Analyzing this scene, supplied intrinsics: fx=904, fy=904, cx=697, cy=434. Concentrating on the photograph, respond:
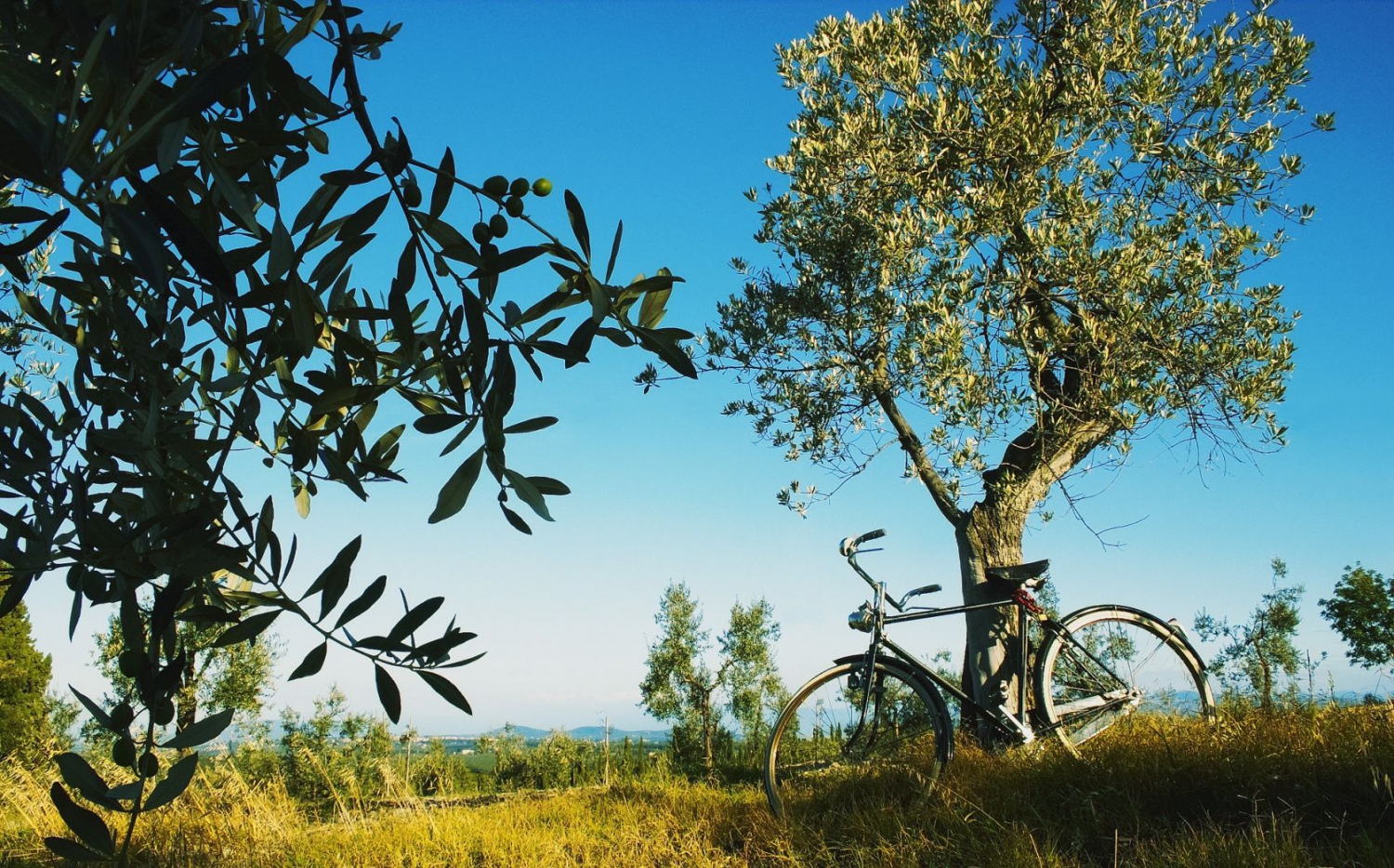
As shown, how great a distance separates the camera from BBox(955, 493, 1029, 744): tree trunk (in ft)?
24.9

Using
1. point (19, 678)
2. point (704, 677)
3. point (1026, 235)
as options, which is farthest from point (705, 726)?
point (19, 678)

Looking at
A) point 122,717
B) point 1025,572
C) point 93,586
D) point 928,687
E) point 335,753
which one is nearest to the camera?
point 122,717

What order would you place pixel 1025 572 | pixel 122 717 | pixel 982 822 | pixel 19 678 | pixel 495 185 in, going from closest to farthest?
pixel 122 717
pixel 495 185
pixel 982 822
pixel 1025 572
pixel 19 678

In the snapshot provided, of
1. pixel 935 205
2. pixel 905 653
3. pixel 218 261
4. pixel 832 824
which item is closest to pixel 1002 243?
pixel 935 205

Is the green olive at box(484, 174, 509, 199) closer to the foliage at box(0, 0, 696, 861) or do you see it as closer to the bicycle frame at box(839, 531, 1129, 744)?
the foliage at box(0, 0, 696, 861)

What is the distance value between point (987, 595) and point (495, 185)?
7.34 metres

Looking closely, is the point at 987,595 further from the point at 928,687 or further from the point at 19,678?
the point at 19,678

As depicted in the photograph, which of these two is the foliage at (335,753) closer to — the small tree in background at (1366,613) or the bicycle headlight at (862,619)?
the bicycle headlight at (862,619)

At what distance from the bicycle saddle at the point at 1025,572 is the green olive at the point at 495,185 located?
5.59m

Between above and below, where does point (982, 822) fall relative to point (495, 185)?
below

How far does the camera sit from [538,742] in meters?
11.6

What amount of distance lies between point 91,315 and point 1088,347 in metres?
7.58

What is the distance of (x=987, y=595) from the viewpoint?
8141 millimetres

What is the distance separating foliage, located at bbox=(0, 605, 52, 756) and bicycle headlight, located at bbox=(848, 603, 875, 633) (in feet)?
64.1
